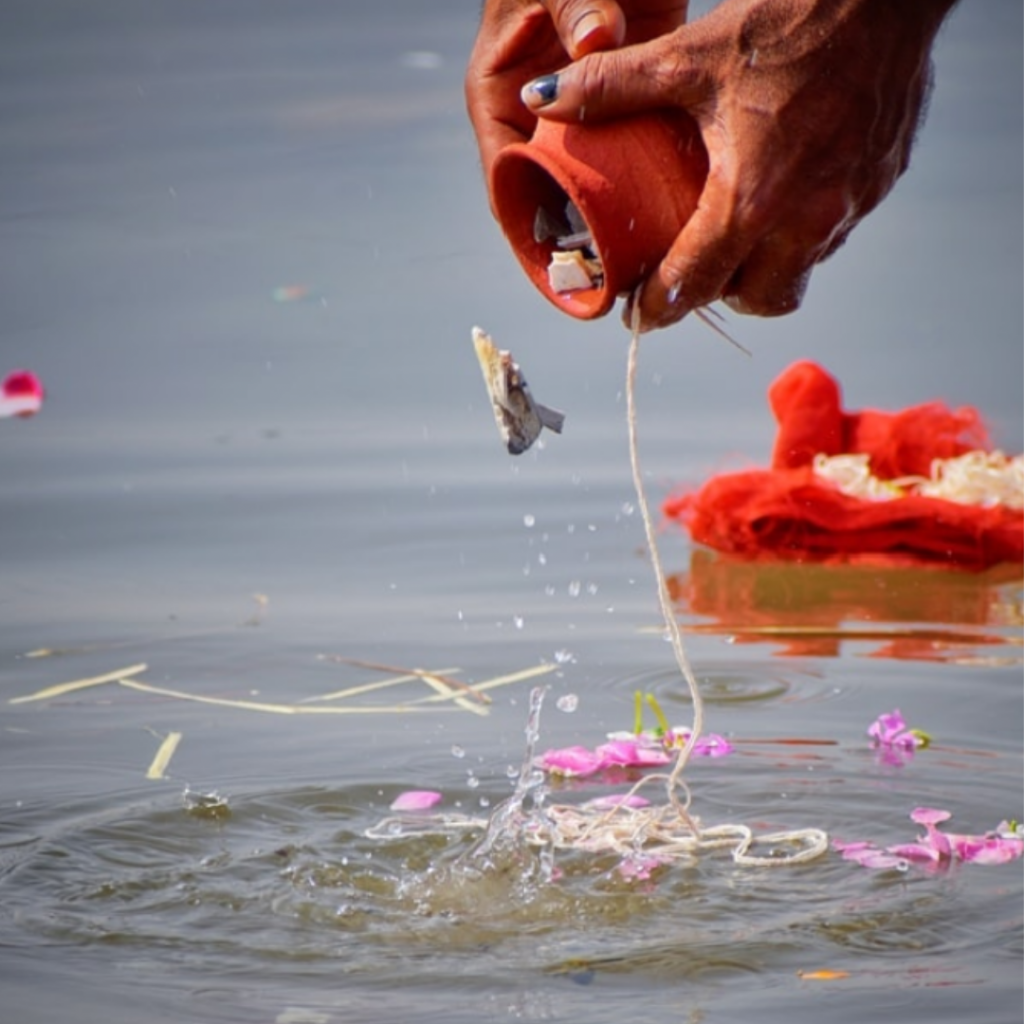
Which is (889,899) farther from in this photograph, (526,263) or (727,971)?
(526,263)

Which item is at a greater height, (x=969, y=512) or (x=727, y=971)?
(x=969, y=512)

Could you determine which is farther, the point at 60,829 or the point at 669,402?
the point at 669,402

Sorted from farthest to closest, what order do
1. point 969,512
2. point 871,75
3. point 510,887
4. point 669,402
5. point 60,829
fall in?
point 669,402 < point 969,512 < point 60,829 < point 510,887 < point 871,75

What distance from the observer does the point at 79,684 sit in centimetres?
Answer: 385

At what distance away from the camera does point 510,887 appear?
2.83 m

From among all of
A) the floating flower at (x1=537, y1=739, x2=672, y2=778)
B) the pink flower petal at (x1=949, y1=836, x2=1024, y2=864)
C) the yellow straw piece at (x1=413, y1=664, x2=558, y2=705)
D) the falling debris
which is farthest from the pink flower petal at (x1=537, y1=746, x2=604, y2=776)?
the falling debris

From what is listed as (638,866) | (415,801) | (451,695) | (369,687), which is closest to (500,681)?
(451,695)

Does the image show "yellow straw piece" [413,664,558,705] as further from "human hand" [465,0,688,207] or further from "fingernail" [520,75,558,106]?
"fingernail" [520,75,558,106]

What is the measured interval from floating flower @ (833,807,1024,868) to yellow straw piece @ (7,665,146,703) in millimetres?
1432

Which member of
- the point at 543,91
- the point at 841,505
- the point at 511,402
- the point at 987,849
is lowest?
the point at 987,849

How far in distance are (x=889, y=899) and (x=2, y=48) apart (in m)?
6.67

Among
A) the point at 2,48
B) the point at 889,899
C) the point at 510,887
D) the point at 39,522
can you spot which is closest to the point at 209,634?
the point at 39,522

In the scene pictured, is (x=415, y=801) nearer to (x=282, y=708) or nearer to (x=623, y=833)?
(x=623, y=833)

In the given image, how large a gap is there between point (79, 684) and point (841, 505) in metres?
1.72
